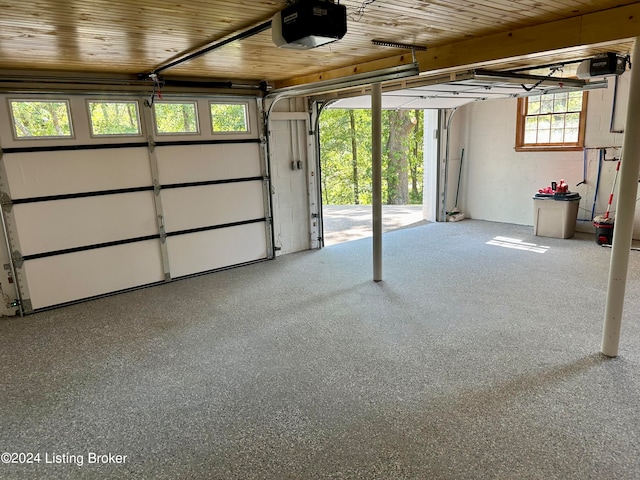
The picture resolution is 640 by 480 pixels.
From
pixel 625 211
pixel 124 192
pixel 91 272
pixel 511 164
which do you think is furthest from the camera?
pixel 511 164

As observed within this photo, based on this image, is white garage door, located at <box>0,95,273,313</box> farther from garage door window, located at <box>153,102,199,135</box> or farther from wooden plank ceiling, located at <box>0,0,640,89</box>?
wooden plank ceiling, located at <box>0,0,640,89</box>

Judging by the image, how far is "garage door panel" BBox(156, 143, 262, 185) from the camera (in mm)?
5270

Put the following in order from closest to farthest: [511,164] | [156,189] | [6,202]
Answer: [6,202] < [156,189] < [511,164]

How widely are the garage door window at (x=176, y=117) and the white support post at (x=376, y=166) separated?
2369mm

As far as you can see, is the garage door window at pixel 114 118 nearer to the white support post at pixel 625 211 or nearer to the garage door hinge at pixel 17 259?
the garage door hinge at pixel 17 259

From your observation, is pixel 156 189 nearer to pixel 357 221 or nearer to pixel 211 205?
pixel 211 205

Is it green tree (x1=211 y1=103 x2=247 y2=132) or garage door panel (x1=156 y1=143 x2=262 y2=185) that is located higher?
green tree (x1=211 y1=103 x2=247 y2=132)

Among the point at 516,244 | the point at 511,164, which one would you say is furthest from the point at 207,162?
the point at 511,164

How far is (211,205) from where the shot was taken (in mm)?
5688

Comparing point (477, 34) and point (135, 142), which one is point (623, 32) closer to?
point (477, 34)

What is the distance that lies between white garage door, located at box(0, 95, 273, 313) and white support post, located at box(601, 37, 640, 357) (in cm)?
437

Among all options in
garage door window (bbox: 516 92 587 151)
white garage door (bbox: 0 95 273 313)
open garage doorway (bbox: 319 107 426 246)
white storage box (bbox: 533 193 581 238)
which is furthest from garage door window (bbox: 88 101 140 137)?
open garage doorway (bbox: 319 107 426 246)

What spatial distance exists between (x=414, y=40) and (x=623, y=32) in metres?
1.49

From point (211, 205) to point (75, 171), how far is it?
5.42ft
